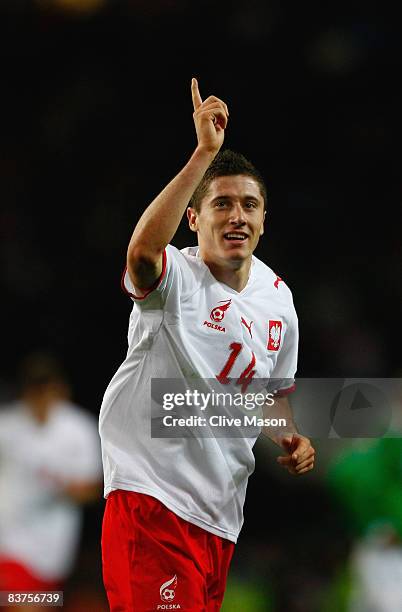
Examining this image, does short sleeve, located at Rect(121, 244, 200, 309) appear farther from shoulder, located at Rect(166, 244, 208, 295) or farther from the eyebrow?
the eyebrow

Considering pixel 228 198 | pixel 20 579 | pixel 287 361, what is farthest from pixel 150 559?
pixel 20 579

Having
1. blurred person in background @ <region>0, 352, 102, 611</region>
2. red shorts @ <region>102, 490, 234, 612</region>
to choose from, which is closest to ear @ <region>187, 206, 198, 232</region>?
red shorts @ <region>102, 490, 234, 612</region>

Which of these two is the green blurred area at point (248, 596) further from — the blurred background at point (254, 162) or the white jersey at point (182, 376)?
the white jersey at point (182, 376)

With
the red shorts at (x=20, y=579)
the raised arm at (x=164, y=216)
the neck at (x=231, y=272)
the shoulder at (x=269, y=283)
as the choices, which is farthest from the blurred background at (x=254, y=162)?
the raised arm at (x=164, y=216)

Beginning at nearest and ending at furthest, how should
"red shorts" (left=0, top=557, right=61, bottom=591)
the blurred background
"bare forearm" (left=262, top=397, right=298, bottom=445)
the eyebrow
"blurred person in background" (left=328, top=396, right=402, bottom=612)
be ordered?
the eyebrow, "bare forearm" (left=262, top=397, right=298, bottom=445), "blurred person in background" (left=328, top=396, right=402, bottom=612), "red shorts" (left=0, top=557, right=61, bottom=591), the blurred background

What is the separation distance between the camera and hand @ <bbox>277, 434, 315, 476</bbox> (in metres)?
2.78

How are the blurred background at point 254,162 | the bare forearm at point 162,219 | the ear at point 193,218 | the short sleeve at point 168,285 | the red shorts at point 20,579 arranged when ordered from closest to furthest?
the bare forearm at point 162,219, the short sleeve at point 168,285, the ear at point 193,218, the red shorts at point 20,579, the blurred background at point 254,162

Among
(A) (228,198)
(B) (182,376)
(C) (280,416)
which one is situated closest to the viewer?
(B) (182,376)

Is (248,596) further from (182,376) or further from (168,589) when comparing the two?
(182,376)

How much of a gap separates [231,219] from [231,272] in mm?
192

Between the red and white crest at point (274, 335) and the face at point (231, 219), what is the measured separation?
0.77 feet

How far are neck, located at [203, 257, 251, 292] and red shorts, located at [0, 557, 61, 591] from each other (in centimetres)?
226

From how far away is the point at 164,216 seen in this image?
7.98 feet

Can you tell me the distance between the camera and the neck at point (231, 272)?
2.86 metres
